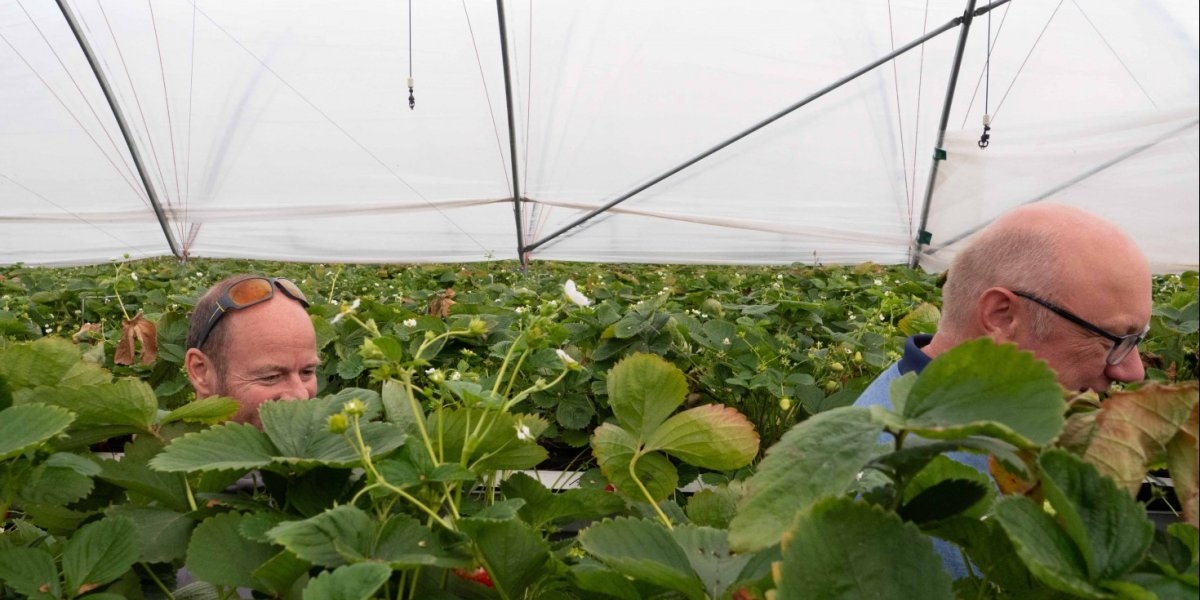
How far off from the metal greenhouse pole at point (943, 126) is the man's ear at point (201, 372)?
6.74 metres

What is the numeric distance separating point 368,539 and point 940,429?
14.7 inches

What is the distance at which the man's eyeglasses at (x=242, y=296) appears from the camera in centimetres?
215

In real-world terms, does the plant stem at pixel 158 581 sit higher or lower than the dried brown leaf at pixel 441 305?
higher

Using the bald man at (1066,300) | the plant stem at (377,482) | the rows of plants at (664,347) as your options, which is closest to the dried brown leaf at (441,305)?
the rows of plants at (664,347)

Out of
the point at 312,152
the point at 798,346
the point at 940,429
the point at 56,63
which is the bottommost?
the point at 798,346

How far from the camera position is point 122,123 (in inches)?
354

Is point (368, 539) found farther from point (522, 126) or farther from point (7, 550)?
point (522, 126)

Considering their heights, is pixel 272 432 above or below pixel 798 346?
above

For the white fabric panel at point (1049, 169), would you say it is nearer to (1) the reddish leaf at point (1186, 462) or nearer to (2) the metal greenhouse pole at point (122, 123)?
(1) the reddish leaf at point (1186, 462)

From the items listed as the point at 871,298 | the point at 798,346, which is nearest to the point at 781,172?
the point at 871,298

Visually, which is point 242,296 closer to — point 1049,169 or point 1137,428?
point 1137,428

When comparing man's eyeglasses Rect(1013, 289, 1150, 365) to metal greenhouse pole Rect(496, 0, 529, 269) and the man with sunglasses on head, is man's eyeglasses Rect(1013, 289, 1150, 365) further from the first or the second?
metal greenhouse pole Rect(496, 0, 529, 269)

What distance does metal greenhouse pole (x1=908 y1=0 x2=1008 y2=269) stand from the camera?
7.38m

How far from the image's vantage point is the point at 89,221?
980 cm
